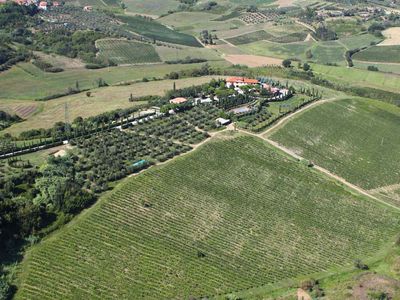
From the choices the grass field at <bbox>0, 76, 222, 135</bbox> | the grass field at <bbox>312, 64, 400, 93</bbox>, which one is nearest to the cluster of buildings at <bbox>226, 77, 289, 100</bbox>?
the grass field at <bbox>0, 76, 222, 135</bbox>

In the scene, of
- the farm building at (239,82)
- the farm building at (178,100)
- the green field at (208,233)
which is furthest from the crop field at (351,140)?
the farm building at (178,100)

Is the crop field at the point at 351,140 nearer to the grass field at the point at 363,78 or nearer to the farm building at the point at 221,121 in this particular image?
the farm building at the point at 221,121

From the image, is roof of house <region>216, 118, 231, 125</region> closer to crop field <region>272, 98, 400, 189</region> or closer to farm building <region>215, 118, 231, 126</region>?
farm building <region>215, 118, 231, 126</region>

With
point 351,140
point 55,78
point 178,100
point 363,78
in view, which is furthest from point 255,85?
point 55,78

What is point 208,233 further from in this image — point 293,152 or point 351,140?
point 351,140

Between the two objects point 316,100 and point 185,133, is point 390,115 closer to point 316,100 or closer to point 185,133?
point 316,100

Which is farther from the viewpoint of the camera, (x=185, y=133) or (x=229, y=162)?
(x=185, y=133)

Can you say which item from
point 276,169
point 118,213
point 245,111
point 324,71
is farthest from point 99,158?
point 324,71
